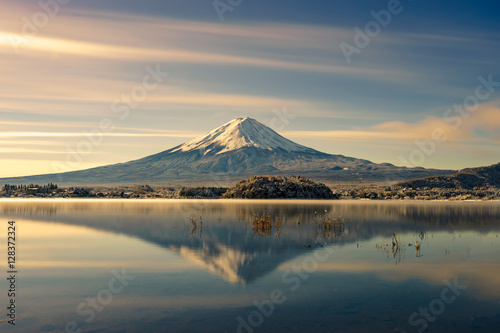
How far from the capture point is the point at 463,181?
340ft

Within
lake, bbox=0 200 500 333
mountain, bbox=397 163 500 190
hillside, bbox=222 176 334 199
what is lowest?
lake, bbox=0 200 500 333

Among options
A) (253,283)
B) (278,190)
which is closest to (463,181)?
(278,190)

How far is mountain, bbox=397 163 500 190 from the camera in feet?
332

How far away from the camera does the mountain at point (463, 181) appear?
101 meters

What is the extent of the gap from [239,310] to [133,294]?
115 inches

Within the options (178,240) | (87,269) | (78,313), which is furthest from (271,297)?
(178,240)

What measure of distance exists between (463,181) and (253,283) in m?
101

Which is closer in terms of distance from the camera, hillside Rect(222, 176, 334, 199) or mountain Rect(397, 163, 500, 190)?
hillside Rect(222, 176, 334, 199)

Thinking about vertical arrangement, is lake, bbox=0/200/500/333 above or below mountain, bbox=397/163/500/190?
below

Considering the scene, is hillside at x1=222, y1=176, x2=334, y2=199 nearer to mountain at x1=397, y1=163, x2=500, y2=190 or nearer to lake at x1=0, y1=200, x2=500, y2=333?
mountain at x1=397, y1=163, x2=500, y2=190

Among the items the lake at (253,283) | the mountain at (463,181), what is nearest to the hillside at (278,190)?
the mountain at (463,181)

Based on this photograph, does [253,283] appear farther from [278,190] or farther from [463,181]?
[463,181]

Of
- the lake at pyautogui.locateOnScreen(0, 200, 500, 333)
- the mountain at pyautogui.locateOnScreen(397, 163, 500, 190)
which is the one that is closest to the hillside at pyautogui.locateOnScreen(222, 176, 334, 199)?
the mountain at pyautogui.locateOnScreen(397, 163, 500, 190)

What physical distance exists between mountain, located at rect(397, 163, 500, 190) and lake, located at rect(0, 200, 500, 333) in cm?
8282
